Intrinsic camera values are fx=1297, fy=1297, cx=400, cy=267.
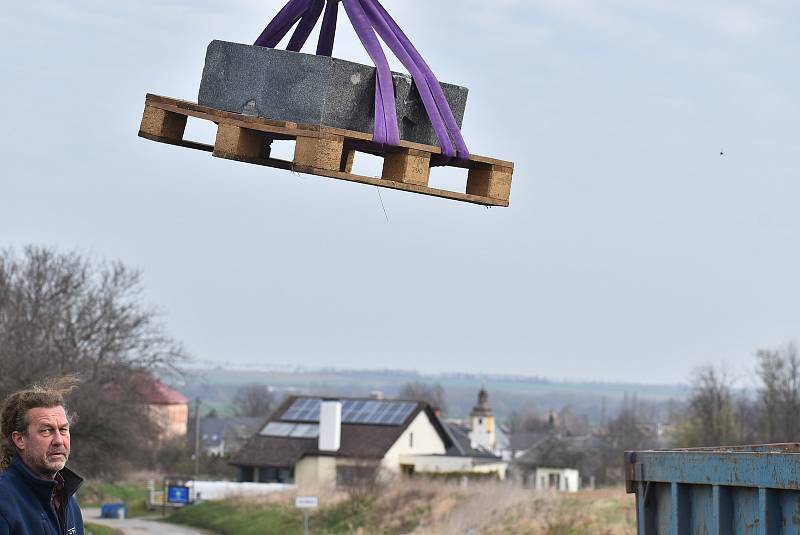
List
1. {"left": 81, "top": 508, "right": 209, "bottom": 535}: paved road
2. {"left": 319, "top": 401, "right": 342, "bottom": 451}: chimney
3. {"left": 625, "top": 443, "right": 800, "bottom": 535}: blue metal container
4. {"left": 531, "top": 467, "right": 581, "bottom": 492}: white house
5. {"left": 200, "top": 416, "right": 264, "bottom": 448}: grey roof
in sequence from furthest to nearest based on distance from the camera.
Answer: {"left": 200, "top": 416, "right": 264, "bottom": 448}: grey roof
{"left": 531, "top": 467, "right": 581, "bottom": 492}: white house
{"left": 319, "top": 401, "right": 342, "bottom": 451}: chimney
{"left": 81, "top": 508, "right": 209, "bottom": 535}: paved road
{"left": 625, "top": 443, "right": 800, "bottom": 535}: blue metal container

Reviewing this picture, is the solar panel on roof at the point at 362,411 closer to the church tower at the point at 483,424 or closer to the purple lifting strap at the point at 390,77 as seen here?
the church tower at the point at 483,424

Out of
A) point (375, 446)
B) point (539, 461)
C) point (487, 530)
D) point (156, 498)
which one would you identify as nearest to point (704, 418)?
point (539, 461)

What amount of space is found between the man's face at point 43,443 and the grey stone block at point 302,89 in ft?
7.75

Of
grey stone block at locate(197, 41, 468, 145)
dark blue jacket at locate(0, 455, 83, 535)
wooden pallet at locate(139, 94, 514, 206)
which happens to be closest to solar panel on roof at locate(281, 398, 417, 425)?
wooden pallet at locate(139, 94, 514, 206)

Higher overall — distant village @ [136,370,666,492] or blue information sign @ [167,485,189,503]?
distant village @ [136,370,666,492]

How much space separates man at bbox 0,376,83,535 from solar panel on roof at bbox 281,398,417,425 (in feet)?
218

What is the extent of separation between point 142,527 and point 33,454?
46526 millimetres

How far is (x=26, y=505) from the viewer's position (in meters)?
4.91

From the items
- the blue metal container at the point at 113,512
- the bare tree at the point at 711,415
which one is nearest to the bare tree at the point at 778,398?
the bare tree at the point at 711,415

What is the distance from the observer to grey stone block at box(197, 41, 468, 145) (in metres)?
6.70

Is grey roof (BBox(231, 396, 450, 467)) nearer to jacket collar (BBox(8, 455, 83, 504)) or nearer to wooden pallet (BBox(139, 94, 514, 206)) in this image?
wooden pallet (BBox(139, 94, 514, 206))

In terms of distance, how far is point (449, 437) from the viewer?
75938mm

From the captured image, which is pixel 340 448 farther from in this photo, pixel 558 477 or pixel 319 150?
pixel 319 150

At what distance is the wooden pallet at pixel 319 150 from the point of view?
6.58 metres
